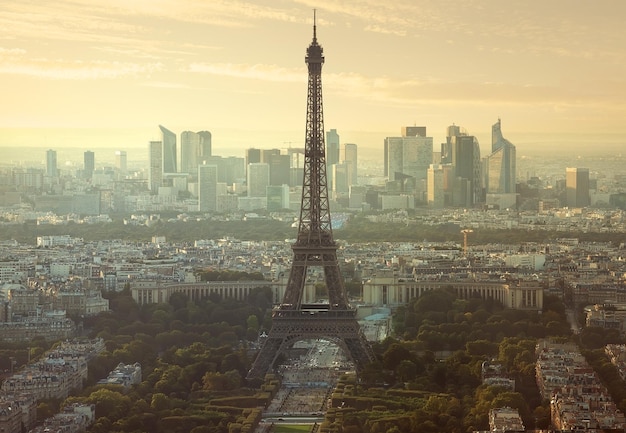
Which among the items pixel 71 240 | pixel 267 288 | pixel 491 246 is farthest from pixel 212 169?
pixel 267 288

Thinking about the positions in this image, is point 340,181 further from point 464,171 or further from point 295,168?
point 464,171

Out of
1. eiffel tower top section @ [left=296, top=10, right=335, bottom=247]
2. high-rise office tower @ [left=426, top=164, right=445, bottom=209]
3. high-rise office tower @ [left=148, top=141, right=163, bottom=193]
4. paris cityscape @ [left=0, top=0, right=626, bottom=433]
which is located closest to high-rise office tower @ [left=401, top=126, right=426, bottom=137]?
paris cityscape @ [left=0, top=0, right=626, bottom=433]

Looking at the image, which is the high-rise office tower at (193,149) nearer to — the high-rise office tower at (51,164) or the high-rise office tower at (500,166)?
the high-rise office tower at (51,164)

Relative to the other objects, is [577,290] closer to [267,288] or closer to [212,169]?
[267,288]

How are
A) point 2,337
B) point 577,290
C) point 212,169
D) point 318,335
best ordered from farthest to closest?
1. point 212,169
2. point 577,290
3. point 2,337
4. point 318,335

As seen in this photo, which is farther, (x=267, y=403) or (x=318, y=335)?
(x=318, y=335)

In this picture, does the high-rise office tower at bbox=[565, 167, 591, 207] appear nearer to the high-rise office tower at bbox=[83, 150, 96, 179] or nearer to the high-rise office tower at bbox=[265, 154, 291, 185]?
the high-rise office tower at bbox=[265, 154, 291, 185]
